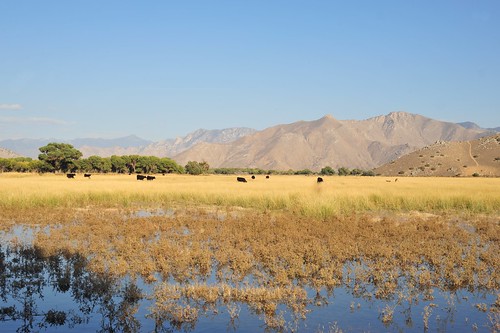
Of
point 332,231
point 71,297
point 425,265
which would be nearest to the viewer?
point 71,297

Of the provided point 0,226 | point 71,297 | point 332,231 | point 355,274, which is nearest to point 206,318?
point 71,297

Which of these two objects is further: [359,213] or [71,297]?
[359,213]

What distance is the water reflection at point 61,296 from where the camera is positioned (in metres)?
9.44

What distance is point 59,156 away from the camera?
10931cm

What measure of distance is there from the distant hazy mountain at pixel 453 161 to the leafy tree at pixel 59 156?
300 ft

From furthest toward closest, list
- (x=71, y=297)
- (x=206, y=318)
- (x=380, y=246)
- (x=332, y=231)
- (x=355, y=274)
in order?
(x=332, y=231), (x=380, y=246), (x=355, y=274), (x=71, y=297), (x=206, y=318)

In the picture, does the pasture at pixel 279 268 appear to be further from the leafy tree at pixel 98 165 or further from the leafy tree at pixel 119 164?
the leafy tree at pixel 119 164

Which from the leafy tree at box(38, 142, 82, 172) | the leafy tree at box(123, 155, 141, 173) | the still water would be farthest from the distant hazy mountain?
the still water

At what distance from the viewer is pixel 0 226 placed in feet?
72.5

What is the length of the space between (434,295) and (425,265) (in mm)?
3185

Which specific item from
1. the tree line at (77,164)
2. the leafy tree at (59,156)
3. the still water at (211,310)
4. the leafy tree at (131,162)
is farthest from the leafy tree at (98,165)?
the still water at (211,310)

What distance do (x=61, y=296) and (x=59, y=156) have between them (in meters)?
107

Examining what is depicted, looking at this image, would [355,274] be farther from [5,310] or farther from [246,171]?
[246,171]

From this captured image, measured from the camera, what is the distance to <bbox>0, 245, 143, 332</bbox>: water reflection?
372 inches
